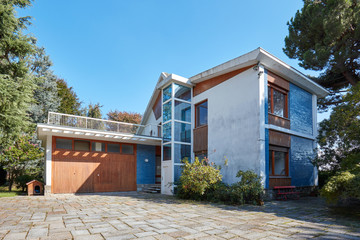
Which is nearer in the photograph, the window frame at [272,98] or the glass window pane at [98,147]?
the window frame at [272,98]

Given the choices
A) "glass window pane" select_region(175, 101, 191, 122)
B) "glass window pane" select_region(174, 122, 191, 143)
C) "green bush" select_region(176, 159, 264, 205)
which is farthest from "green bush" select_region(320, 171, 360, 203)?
"glass window pane" select_region(175, 101, 191, 122)

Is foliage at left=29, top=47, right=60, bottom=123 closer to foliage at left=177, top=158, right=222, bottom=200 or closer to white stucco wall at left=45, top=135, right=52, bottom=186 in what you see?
white stucco wall at left=45, top=135, right=52, bottom=186

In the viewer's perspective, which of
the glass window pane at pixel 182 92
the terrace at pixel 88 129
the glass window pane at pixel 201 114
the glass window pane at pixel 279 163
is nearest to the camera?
the glass window pane at pixel 279 163

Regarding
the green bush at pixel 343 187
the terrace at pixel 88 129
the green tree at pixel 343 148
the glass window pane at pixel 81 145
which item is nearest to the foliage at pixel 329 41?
the green tree at pixel 343 148

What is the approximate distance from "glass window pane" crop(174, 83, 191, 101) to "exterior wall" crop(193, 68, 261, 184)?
5.63 ft

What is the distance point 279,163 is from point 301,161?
6.08ft

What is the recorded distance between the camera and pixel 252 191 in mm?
8344

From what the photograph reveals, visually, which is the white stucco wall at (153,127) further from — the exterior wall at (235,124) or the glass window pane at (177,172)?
the exterior wall at (235,124)

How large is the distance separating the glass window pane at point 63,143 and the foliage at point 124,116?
55.2 feet

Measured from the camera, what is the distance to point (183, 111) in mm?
13227

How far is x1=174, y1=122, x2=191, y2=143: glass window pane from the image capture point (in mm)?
12766

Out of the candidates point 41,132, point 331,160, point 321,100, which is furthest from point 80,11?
point 321,100

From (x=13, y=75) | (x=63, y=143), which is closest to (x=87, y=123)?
(x=63, y=143)

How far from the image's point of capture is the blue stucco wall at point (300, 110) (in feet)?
37.5
